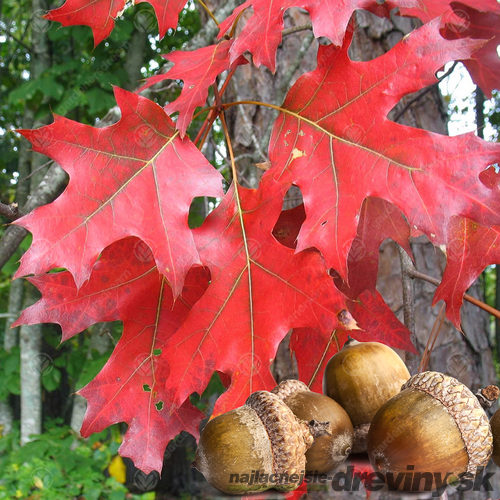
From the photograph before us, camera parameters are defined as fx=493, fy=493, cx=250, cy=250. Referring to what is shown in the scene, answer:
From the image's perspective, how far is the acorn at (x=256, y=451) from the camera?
49 cm

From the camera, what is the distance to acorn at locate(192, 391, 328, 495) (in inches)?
19.2

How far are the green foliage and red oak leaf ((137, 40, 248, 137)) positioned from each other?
2.12m

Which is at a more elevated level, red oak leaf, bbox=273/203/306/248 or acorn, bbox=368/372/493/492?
red oak leaf, bbox=273/203/306/248

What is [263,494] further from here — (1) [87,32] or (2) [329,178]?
(1) [87,32]

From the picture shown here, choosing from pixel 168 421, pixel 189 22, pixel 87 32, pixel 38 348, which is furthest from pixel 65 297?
pixel 189 22

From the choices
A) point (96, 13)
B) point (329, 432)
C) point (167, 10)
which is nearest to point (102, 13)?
point (96, 13)

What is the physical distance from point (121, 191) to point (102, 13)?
0.41m

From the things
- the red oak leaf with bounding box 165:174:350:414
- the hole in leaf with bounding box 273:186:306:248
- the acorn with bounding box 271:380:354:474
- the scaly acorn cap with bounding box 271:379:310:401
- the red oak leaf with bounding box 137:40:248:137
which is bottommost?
the acorn with bounding box 271:380:354:474

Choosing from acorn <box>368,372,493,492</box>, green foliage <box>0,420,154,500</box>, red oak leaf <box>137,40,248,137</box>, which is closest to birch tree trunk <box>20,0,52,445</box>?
green foliage <box>0,420,154,500</box>

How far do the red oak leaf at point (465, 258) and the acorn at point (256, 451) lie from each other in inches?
14.5

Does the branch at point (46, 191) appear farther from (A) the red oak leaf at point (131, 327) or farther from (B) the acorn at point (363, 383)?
(B) the acorn at point (363, 383)

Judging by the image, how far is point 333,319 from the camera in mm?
686

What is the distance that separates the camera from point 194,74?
84 centimetres

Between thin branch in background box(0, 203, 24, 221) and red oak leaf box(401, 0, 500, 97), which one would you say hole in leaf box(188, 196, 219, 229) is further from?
thin branch in background box(0, 203, 24, 221)
